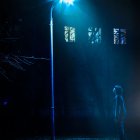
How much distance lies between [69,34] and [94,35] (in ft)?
5.82

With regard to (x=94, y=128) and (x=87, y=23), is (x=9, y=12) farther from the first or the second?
(x=94, y=128)

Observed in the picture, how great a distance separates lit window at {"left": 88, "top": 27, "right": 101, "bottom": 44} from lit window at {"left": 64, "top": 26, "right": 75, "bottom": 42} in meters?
1.15

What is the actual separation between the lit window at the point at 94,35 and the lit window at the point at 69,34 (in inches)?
45.3

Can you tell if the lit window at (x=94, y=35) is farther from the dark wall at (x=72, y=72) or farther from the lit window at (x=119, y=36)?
the lit window at (x=119, y=36)

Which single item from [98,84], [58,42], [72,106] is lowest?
[72,106]

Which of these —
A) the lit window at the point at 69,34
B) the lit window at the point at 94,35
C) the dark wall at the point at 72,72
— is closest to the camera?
the dark wall at the point at 72,72

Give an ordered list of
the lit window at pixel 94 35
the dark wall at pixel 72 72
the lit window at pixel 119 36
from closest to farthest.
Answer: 1. the dark wall at pixel 72 72
2. the lit window at pixel 94 35
3. the lit window at pixel 119 36

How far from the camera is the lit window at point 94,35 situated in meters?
18.8

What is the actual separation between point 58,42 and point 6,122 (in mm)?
6289

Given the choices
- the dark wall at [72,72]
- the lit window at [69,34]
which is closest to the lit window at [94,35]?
the dark wall at [72,72]

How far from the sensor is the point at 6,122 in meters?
17.1

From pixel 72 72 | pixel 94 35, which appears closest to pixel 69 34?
pixel 94 35

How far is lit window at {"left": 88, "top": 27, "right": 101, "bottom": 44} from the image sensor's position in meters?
18.8

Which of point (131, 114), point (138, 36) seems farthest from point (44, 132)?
point (138, 36)
